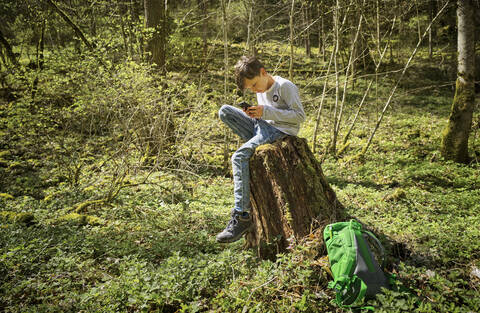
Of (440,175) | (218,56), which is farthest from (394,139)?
(218,56)

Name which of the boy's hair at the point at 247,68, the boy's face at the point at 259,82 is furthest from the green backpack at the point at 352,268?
the boy's hair at the point at 247,68

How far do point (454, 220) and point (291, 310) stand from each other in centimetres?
293

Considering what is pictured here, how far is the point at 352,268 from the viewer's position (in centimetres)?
226

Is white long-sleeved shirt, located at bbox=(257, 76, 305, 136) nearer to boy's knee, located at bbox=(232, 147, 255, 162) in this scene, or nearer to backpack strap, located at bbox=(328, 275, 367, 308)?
boy's knee, located at bbox=(232, 147, 255, 162)

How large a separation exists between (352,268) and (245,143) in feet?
4.97

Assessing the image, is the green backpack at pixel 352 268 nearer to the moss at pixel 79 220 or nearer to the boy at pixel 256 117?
the boy at pixel 256 117

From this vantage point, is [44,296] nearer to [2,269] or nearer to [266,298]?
[2,269]

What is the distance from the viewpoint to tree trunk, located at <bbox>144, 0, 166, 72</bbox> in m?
7.10

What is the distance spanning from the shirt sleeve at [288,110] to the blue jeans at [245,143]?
0.64 feet

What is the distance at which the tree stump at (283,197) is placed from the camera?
9.34 feet

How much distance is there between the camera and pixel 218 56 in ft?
59.4

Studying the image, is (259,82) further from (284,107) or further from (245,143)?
(245,143)

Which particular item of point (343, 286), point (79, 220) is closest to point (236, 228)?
point (343, 286)

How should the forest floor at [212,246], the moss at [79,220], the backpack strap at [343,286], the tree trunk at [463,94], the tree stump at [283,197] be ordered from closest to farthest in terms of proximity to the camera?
the backpack strap at [343,286]
the forest floor at [212,246]
the tree stump at [283,197]
the moss at [79,220]
the tree trunk at [463,94]
